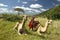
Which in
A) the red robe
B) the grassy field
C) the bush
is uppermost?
the bush

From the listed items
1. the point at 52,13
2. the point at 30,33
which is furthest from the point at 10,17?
the point at 52,13

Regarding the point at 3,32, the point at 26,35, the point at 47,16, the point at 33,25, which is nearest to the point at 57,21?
the point at 47,16

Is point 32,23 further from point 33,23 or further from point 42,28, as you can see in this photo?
point 42,28

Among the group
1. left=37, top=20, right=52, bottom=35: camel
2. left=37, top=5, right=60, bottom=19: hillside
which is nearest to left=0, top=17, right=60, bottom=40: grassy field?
left=37, top=20, right=52, bottom=35: camel

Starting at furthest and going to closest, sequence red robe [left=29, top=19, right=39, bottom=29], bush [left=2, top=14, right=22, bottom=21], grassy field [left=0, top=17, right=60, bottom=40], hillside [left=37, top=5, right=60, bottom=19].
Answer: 1. bush [left=2, top=14, right=22, bottom=21]
2. hillside [left=37, top=5, right=60, bottom=19]
3. red robe [left=29, top=19, right=39, bottom=29]
4. grassy field [left=0, top=17, right=60, bottom=40]

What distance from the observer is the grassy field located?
7.01 m

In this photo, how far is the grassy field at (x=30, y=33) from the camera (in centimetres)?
701

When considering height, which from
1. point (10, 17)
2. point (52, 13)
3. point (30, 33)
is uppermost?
point (52, 13)

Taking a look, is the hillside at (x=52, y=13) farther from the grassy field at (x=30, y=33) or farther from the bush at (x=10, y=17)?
the bush at (x=10, y=17)

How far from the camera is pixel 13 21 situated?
827 centimetres

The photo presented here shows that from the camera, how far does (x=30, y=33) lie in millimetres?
7406

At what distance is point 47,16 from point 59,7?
26.0 inches

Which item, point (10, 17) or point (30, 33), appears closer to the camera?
point (30, 33)

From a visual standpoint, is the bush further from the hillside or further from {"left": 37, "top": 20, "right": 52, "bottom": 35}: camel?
{"left": 37, "top": 20, "right": 52, "bottom": 35}: camel
